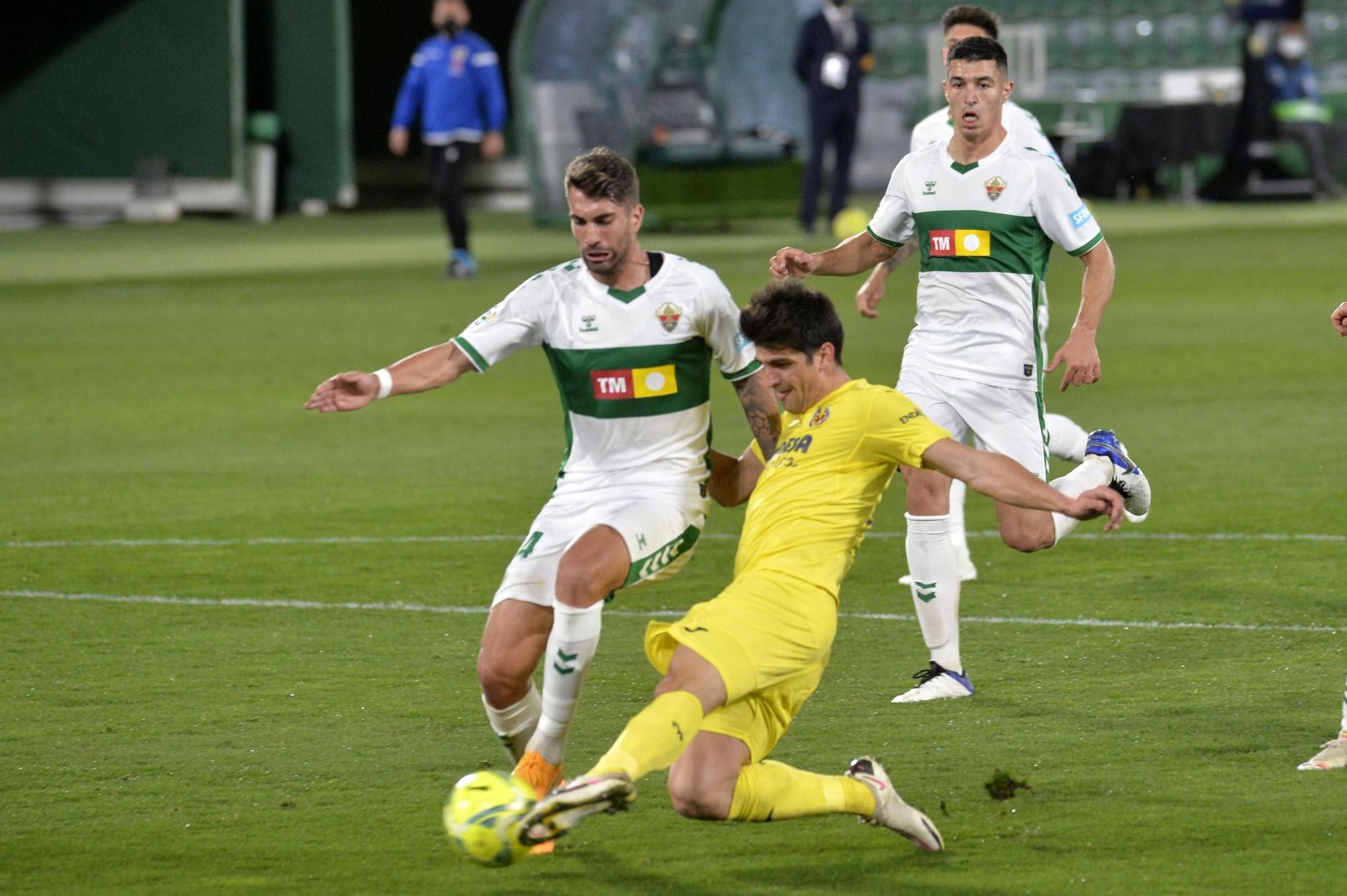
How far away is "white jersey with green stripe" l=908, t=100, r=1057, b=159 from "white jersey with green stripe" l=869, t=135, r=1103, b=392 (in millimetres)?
76

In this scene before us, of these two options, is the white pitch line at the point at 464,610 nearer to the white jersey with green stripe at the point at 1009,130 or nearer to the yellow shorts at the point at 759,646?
the white jersey with green stripe at the point at 1009,130

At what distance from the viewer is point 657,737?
14.7 feet

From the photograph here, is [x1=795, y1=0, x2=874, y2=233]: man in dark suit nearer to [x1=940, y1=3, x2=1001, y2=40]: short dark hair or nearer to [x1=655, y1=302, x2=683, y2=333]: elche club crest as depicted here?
[x1=940, y1=3, x2=1001, y2=40]: short dark hair

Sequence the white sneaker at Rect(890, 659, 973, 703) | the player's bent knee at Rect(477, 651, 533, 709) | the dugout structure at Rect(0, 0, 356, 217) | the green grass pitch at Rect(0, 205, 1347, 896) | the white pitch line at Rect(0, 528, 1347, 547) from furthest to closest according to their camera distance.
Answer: the dugout structure at Rect(0, 0, 356, 217), the white pitch line at Rect(0, 528, 1347, 547), the white sneaker at Rect(890, 659, 973, 703), the player's bent knee at Rect(477, 651, 533, 709), the green grass pitch at Rect(0, 205, 1347, 896)

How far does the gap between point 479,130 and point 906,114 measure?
13474mm

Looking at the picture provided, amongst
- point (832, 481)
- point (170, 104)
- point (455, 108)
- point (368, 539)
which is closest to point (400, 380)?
point (832, 481)

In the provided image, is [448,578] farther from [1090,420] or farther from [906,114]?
[906,114]

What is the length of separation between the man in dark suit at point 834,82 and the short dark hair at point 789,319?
17.0 metres

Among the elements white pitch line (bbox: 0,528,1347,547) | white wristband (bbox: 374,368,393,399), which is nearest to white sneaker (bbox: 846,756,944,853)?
white wristband (bbox: 374,368,393,399)

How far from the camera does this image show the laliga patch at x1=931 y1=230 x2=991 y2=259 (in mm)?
6648

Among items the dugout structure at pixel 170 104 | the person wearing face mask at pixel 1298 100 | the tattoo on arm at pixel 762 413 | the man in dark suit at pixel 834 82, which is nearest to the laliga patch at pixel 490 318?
the tattoo on arm at pixel 762 413

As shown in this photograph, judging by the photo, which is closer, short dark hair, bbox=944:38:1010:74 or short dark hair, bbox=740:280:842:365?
short dark hair, bbox=740:280:842:365

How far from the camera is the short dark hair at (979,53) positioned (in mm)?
6352

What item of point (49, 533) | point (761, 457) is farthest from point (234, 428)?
point (761, 457)
